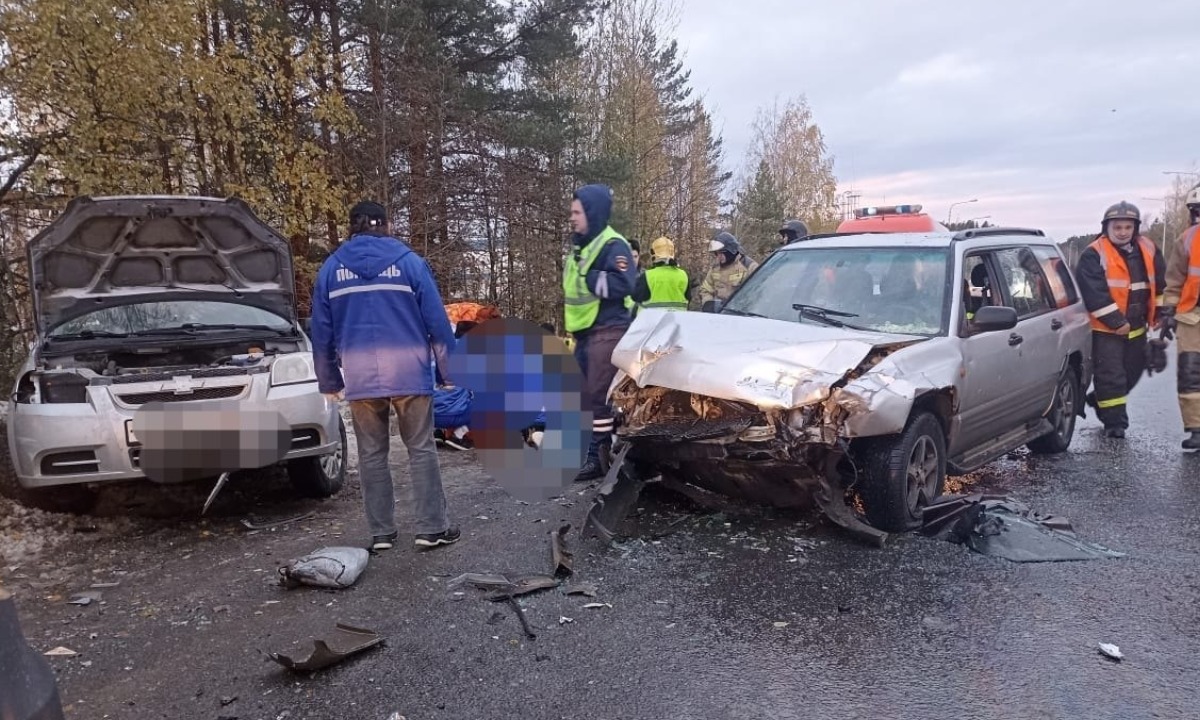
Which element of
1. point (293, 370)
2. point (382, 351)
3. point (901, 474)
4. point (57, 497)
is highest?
point (382, 351)

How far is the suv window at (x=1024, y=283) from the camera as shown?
5.68 metres

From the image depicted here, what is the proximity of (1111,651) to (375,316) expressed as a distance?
12.3 ft

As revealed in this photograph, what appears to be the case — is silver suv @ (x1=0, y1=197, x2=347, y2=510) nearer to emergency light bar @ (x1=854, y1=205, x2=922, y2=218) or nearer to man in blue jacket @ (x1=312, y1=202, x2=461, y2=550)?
man in blue jacket @ (x1=312, y1=202, x2=461, y2=550)

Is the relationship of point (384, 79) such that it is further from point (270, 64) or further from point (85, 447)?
point (85, 447)

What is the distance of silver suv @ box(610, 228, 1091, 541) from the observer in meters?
3.99

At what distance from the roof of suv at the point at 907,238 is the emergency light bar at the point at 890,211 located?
4.33 m

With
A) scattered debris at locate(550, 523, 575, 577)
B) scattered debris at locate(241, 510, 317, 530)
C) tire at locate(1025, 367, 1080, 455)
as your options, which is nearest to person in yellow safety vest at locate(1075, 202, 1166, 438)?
tire at locate(1025, 367, 1080, 455)

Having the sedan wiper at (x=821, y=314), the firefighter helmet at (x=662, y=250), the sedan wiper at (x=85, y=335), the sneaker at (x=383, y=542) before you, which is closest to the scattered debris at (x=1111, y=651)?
the sedan wiper at (x=821, y=314)

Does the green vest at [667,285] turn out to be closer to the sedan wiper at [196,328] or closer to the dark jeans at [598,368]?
the dark jeans at [598,368]

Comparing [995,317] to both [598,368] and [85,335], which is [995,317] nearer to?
[598,368]

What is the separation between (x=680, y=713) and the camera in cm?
268

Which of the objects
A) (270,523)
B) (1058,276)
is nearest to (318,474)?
(270,523)

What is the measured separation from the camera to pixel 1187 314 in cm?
665

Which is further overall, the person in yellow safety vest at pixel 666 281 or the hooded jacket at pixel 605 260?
the person in yellow safety vest at pixel 666 281
